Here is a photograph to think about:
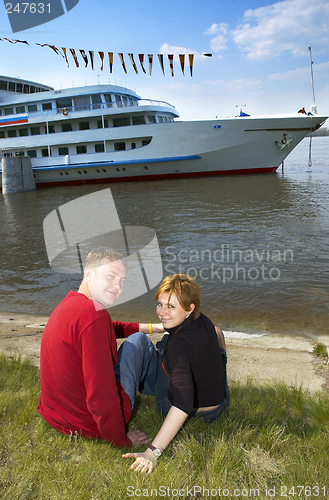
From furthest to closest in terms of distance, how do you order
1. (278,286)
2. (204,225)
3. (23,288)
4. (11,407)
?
1. (204,225)
2. (23,288)
3. (278,286)
4. (11,407)

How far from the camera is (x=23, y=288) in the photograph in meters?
6.15

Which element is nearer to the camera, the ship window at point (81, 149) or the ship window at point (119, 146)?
the ship window at point (119, 146)

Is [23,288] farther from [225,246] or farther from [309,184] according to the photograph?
[309,184]

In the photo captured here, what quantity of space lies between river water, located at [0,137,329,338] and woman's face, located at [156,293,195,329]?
257 centimetres

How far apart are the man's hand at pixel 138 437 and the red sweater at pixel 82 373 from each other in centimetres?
7

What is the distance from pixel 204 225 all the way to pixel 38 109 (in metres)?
20.6

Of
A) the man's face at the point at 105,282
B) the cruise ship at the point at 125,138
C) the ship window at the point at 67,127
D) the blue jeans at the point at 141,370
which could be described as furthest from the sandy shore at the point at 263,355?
the ship window at the point at 67,127

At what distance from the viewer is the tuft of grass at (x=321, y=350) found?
10.6 feet

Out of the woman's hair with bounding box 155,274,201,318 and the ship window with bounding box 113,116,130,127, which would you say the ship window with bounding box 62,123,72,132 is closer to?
the ship window with bounding box 113,116,130,127

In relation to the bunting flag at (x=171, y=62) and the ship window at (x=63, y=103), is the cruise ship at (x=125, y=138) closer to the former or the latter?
the ship window at (x=63, y=103)

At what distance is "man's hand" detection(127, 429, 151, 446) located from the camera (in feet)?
6.32

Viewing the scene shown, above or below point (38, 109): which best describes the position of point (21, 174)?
below

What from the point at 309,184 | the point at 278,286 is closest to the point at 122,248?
the point at 278,286

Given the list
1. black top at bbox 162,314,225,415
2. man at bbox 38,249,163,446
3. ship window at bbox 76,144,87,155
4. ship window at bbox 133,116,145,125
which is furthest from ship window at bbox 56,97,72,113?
black top at bbox 162,314,225,415
